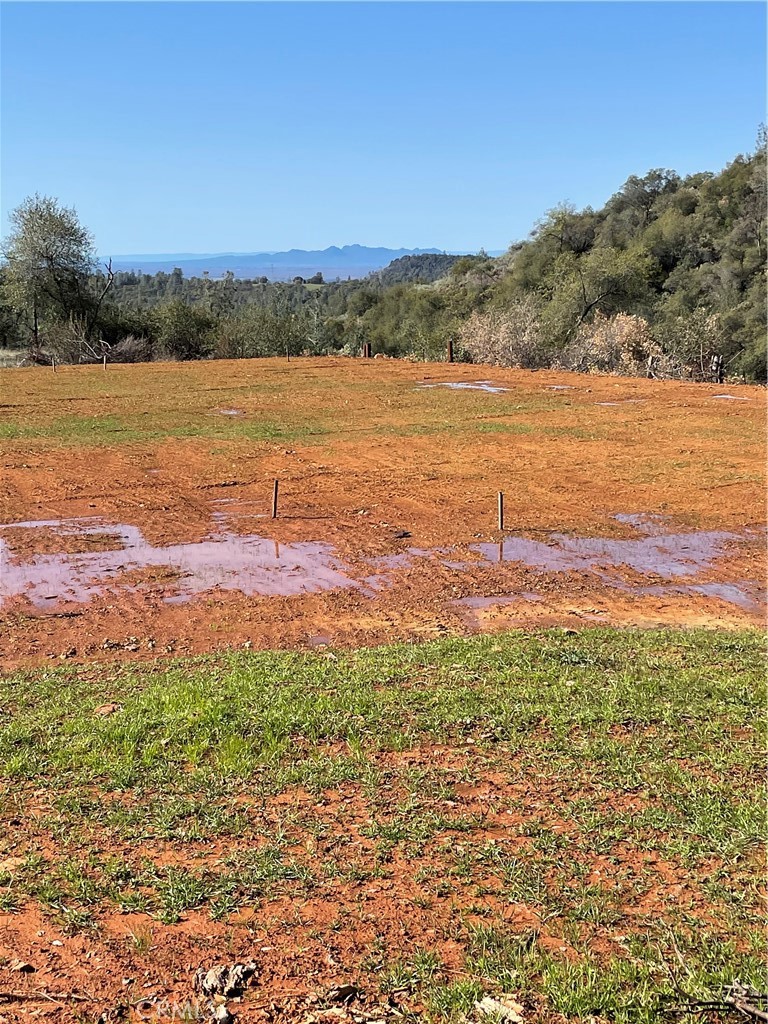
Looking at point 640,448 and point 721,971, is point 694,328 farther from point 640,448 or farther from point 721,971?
point 721,971

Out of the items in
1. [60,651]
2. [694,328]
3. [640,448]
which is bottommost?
[60,651]

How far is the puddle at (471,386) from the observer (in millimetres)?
27844

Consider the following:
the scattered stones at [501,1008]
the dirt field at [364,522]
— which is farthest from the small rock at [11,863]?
the dirt field at [364,522]

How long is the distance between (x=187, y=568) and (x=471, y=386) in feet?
66.5

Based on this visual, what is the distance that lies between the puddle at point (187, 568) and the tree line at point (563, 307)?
1071 inches

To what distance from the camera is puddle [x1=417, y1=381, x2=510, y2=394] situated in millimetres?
27844

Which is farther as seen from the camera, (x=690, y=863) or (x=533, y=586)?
(x=533, y=586)

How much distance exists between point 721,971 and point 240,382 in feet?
93.8

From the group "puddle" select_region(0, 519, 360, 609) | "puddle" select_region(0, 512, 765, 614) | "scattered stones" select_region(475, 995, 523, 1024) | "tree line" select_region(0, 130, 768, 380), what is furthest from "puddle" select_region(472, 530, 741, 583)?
"tree line" select_region(0, 130, 768, 380)

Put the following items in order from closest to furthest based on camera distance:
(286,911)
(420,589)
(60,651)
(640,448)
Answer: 1. (286,911)
2. (60,651)
3. (420,589)
4. (640,448)

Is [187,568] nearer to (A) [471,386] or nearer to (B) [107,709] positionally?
(B) [107,709]

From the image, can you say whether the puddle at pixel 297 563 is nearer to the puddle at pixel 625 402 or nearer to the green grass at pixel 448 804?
the green grass at pixel 448 804

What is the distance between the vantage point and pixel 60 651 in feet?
24.0

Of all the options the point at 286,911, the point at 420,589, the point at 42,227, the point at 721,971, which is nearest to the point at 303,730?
the point at 286,911
